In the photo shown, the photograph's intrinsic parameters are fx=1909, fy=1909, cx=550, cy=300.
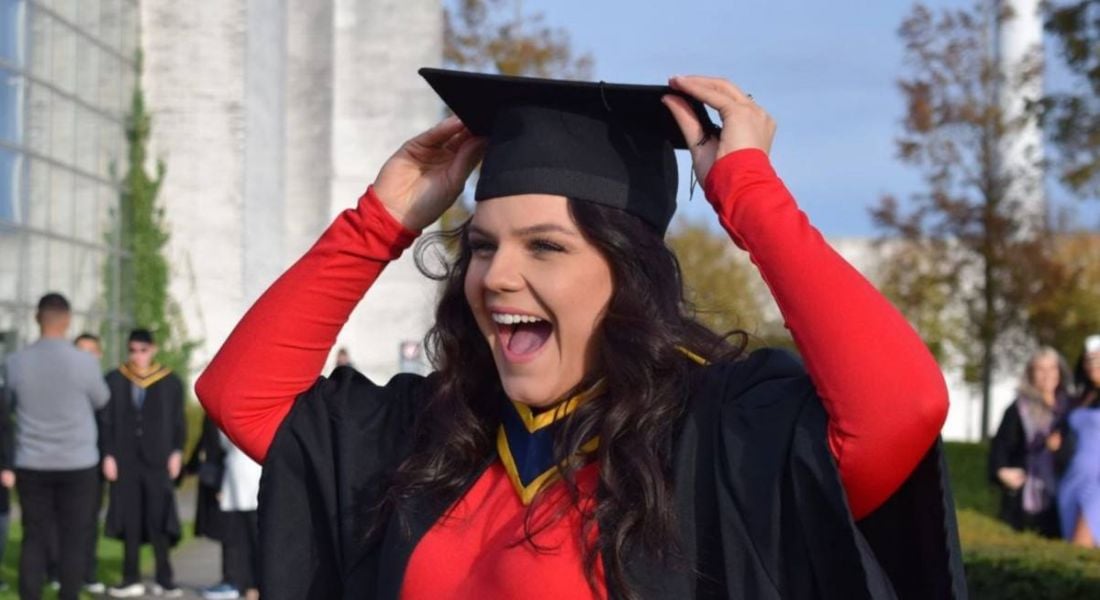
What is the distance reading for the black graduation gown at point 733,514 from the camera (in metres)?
2.88

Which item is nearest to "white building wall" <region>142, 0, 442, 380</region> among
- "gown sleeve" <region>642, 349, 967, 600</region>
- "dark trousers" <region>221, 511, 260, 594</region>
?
"dark trousers" <region>221, 511, 260, 594</region>

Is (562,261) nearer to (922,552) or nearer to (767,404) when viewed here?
(767,404)

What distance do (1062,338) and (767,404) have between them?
4359cm

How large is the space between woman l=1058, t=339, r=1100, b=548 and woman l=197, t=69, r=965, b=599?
739 centimetres

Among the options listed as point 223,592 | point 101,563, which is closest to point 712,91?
point 223,592

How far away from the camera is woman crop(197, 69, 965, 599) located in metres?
2.88

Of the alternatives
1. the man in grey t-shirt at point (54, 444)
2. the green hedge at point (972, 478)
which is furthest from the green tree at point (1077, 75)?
the man in grey t-shirt at point (54, 444)

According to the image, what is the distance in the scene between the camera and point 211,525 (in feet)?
43.8

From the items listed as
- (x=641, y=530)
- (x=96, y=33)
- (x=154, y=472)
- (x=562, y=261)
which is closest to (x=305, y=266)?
(x=562, y=261)

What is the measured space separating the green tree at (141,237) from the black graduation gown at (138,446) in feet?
50.2

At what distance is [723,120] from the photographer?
10.2 feet

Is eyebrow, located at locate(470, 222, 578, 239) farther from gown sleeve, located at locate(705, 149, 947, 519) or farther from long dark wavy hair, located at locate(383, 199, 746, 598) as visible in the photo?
gown sleeve, located at locate(705, 149, 947, 519)

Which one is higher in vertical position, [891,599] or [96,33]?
[96,33]

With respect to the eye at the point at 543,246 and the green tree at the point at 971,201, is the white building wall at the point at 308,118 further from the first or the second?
the eye at the point at 543,246
